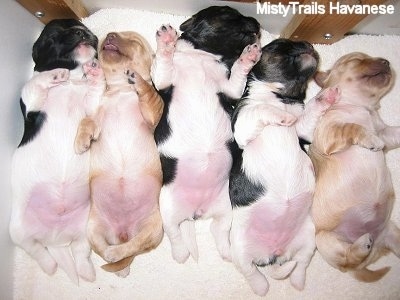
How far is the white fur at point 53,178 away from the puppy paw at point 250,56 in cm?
86

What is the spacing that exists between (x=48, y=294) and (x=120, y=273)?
46cm

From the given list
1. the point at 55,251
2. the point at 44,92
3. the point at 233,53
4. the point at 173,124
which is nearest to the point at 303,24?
the point at 233,53

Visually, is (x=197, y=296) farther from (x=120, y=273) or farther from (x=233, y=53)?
(x=233, y=53)

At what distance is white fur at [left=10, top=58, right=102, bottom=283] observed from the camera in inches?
97.3

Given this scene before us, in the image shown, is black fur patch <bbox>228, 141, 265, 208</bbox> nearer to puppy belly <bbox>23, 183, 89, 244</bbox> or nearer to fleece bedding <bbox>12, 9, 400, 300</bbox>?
→ fleece bedding <bbox>12, 9, 400, 300</bbox>

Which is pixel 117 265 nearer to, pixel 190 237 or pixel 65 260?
pixel 65 260

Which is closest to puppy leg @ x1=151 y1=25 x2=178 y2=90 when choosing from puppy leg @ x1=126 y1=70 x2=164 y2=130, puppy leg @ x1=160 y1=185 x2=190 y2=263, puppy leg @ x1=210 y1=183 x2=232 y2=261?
puppy leg @ x1=126 y1=70 x2=164 y2=130

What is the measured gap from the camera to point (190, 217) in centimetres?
261

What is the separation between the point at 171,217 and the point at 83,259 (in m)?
0.60

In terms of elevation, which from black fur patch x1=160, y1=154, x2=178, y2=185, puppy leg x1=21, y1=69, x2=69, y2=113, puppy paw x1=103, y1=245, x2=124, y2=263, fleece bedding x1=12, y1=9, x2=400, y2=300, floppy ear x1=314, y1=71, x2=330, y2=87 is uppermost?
puppy leg x1=21, y1=69, x2=69, y2=113

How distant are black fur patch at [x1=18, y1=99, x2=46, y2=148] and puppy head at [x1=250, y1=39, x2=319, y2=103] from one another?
131 centimetres

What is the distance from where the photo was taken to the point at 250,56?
2.47m

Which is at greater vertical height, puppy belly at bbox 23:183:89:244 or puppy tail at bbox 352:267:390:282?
puppy belly at bbox 23:183:89:244

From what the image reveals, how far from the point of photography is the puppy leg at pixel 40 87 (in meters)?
2.53
